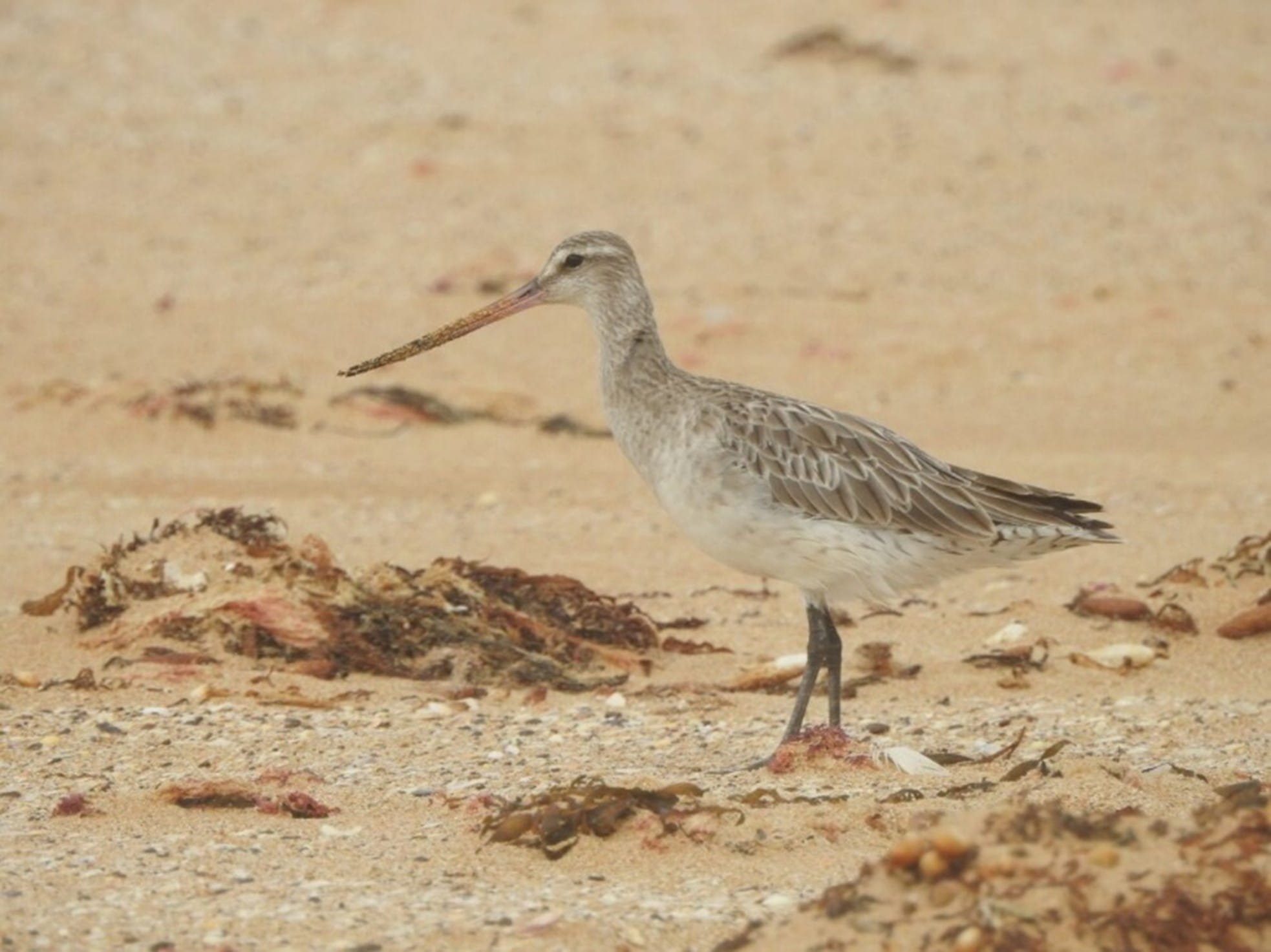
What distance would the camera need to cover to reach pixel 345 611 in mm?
8984

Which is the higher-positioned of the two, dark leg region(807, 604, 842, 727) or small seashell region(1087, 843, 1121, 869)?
dark leg region(807, 604, 842, 727)

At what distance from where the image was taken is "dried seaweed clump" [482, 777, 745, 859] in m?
6.49

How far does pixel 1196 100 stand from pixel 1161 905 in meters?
17.3

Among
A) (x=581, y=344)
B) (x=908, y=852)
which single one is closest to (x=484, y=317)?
(x=908, y=852)

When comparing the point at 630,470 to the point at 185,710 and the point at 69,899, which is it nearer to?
the point at 185,710

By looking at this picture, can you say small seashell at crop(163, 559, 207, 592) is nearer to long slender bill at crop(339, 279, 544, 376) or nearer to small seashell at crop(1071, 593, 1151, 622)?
long slender bill at crop(339, 279, 544, 376)

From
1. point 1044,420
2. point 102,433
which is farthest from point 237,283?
point 1044,420

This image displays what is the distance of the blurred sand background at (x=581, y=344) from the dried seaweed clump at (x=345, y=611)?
22 centimetres

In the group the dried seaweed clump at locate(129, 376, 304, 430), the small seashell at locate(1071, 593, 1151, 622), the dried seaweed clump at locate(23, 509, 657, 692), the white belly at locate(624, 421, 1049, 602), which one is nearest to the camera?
the white belly at locate(624, 421, 1049, 602)

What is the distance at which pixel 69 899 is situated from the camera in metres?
6.01

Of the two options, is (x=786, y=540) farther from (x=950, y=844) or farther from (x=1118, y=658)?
(x=950, y=844)

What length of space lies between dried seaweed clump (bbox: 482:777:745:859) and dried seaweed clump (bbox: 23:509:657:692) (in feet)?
6.98

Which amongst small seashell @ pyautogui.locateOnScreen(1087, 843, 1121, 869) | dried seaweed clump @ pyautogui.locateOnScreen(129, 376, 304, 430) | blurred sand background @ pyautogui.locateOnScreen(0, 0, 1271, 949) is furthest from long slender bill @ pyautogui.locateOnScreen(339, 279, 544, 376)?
dried seaweed clump @ pyautogui.locateOnScreen(129, 376, 304, 430)

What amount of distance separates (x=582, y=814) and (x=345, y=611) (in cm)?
271
